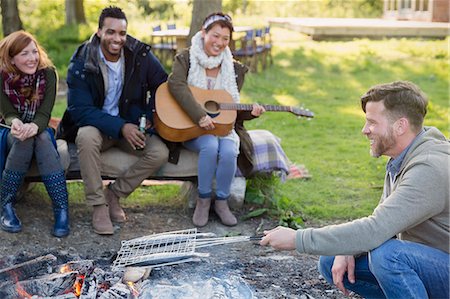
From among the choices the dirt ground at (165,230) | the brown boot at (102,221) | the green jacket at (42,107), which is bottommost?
the dirt ground at (165,230)

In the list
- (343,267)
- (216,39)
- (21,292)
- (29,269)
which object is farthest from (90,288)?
(216,39)

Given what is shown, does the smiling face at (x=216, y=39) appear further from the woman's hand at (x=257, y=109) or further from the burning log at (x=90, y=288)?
the burning log at (x=90, y=288)

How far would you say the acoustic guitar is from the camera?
512cm

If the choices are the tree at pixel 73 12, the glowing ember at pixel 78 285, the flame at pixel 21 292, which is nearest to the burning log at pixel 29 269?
the flame at pixel 21 292

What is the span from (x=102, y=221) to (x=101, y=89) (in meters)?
1.00

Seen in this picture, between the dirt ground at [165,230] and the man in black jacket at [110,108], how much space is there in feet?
0.58

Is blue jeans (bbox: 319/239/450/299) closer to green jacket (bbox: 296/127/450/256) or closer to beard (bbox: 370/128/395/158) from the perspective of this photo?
green jacket (bbox: 296/127/450/256)

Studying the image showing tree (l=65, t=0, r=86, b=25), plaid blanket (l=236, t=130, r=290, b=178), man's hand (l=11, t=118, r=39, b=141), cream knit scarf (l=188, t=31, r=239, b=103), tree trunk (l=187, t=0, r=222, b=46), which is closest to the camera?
man's hand (l=11, t=118, r=39, b=141)

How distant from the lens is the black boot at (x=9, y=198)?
4789mm

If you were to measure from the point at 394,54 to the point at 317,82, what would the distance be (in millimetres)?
3932

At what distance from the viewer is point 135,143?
5039 mm

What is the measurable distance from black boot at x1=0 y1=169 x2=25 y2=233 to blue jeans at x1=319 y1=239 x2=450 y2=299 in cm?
277

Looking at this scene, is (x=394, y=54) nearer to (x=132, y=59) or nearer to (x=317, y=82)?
(x=317, y=82)

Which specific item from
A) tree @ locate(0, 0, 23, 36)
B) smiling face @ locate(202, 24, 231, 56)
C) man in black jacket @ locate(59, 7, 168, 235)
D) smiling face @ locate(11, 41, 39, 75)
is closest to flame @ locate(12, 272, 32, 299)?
man in black jacket @ locate(59, 7, 168, 235)
